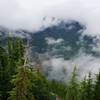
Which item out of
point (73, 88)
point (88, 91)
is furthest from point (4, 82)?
point (73, 88)

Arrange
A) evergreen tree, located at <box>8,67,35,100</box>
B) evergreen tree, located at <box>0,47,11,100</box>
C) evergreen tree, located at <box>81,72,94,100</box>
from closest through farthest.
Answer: evergreen tree, located at <box>8,67,35,100</box> < evergreen tree, located at <box>0,47,11,100</box> < evergreen tree, located at <box>81,72,94,100</box>

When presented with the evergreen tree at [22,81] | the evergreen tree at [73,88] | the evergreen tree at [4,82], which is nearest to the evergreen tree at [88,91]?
the evergreen tree at [73,88]

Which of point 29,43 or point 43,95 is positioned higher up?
point 29,43

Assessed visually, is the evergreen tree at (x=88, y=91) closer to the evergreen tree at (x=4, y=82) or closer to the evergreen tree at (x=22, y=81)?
the evergreen tree at (x=4, y=82)

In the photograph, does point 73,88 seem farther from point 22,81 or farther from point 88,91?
point 22,81

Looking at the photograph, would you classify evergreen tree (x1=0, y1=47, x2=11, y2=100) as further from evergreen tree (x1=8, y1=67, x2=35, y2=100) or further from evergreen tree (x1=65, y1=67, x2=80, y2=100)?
evergreen tree (x1=8, y1=67, x2=35, y2=100)

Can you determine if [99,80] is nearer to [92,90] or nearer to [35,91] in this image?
[92,90]

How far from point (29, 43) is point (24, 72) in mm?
4601

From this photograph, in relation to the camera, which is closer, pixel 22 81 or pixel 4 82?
pixel 22 81

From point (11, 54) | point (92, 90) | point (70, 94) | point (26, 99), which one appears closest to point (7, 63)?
point (11, 54)

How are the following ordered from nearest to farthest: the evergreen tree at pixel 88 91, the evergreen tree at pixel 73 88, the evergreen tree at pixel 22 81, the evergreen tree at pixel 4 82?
the evergreen tree at pixel 22 81, the evergreen tree at pixel 4 82, the evergreen tree at pixel 88 91, the evergreen tree at pixel 73 88

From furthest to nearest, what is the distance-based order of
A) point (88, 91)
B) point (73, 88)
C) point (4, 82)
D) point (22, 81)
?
point (73, 88), point (88, 91), point (4, 82), point (22, 81)

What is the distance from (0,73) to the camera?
6172cm

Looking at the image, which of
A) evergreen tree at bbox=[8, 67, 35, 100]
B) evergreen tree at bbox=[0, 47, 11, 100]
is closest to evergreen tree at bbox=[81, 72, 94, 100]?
evergreen tree at bbox=[0, 47, 11, 100]
